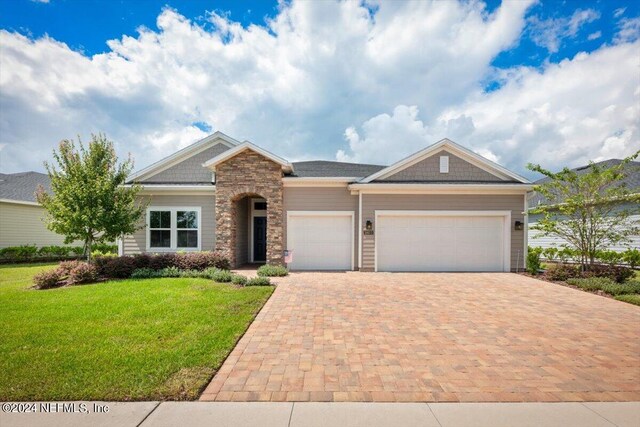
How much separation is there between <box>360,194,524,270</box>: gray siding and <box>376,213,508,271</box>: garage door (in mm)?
359

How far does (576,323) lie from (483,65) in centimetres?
1093

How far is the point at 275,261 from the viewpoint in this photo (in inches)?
479

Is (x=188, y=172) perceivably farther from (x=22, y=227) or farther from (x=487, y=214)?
(x=487, y=214)

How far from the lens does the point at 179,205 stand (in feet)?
43.0

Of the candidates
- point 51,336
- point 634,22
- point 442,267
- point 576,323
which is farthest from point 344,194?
point 634,22

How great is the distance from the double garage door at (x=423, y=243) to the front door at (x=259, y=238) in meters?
2.99

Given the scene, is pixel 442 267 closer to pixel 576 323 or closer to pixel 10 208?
A: pixel 576 323

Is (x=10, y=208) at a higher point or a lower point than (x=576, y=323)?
higher

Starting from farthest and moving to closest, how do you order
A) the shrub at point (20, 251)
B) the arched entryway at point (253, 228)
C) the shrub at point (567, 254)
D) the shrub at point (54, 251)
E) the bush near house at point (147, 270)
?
the shrub at point (54, 251) → the shrub at point (20, 251) → the arched entryway at point (253, 228) → the shrub at point (567, 254) → the bush near house at point (147, 270)

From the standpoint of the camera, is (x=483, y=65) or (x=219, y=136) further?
(x=219, y=136)

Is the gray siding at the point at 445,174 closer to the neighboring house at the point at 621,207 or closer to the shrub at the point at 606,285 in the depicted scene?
the neighboring house at the point at 621,207

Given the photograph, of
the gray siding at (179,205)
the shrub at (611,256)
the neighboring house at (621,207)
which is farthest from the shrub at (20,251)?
the shrub at (611,256)

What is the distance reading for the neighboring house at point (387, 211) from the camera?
12.2m

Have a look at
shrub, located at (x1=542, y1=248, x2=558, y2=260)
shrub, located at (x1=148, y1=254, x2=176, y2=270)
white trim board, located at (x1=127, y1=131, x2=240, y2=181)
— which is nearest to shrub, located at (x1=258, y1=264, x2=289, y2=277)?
shrub, located at (x1=148, y1=254, x2=176, y2=270)
